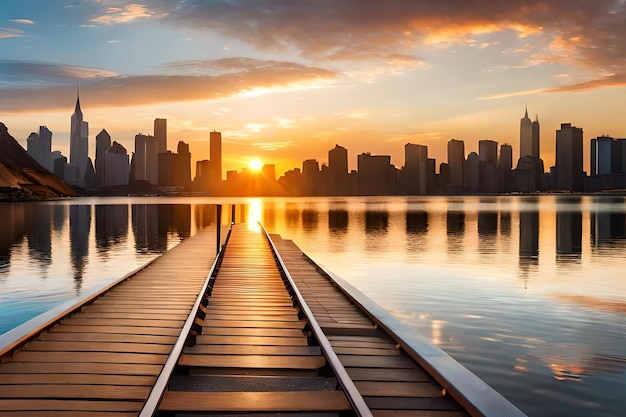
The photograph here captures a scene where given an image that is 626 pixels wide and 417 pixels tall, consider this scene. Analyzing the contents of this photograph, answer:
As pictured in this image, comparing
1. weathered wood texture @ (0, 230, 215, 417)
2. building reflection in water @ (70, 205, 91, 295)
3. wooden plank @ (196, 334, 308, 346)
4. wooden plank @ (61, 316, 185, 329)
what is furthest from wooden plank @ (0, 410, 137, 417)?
building reflection in water @ (70, 205, 91, 295)

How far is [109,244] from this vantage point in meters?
46.5

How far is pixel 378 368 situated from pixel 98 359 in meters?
4.17

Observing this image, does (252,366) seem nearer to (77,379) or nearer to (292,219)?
(77,379)

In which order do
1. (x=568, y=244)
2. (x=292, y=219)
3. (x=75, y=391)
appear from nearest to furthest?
(x=75, y=391) → (x=568, y=244) → (x=292, y=219)

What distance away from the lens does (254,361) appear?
8.66m

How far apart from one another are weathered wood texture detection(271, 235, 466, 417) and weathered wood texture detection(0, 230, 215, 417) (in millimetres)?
2812

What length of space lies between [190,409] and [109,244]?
42727 mm

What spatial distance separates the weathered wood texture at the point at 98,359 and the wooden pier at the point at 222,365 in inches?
0.7

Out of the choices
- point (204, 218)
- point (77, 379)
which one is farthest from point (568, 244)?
point (204, 218)

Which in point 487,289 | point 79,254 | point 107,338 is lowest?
point 487,289

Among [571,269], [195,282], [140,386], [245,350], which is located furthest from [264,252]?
[140,386]

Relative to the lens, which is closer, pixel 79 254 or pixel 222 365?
pixel 222 365

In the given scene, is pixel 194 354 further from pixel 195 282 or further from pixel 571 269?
pixel 571 269

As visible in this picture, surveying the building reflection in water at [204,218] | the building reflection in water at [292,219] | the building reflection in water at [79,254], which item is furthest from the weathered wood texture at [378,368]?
the building reflection in water at [292,219]
